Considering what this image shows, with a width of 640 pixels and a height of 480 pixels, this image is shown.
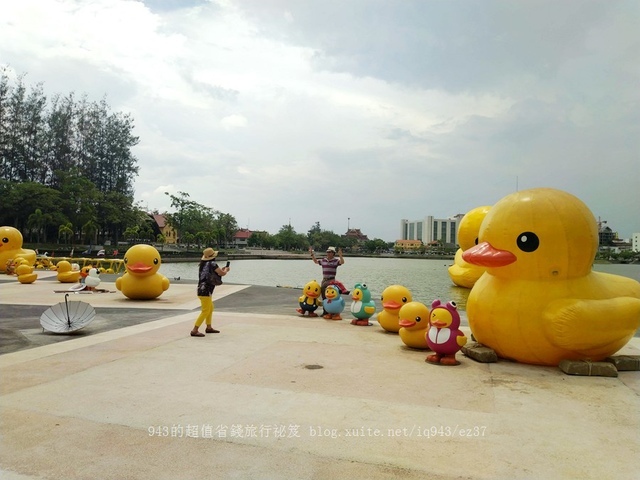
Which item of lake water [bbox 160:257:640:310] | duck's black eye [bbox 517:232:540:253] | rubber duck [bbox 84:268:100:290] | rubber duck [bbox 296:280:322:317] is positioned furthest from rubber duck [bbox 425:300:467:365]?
rubber duck [bbox 84:268:100:290]

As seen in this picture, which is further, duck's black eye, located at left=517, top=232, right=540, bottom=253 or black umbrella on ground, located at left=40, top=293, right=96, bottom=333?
black umbrella on ground, located at left=40, top=293, right=96, bottom=333

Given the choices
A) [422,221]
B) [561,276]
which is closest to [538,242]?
[561,276]

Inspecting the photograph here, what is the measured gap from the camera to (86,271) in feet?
59.6

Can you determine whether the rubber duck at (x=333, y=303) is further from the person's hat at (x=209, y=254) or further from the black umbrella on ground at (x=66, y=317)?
the black umbrella on ground at (x=66, y=317)

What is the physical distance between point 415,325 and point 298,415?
368 cm

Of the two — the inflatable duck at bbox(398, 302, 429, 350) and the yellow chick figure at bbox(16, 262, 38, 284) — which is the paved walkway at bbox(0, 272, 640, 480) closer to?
the inflatable duck at bbox(398, 302, 429, 350)

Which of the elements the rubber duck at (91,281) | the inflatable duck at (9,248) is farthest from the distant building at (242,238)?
the rubber duck at (91,281)

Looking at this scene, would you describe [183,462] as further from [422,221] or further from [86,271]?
[422,221]

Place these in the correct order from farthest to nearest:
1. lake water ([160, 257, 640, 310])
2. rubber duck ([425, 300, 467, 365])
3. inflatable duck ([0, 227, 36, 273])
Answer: lake water ([160, 257, 640, 310]) → inflatable duck ([0, 227, 36, 273]) → rubber duck ([425, 300, 467, 365])

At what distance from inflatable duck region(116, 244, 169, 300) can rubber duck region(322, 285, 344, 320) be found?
590 cm

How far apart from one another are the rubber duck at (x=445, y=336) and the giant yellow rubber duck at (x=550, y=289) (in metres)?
0.47

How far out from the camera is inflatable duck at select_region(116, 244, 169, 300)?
44.8ft

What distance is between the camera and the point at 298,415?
451 centimetres

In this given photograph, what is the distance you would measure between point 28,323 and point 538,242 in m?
10.1
